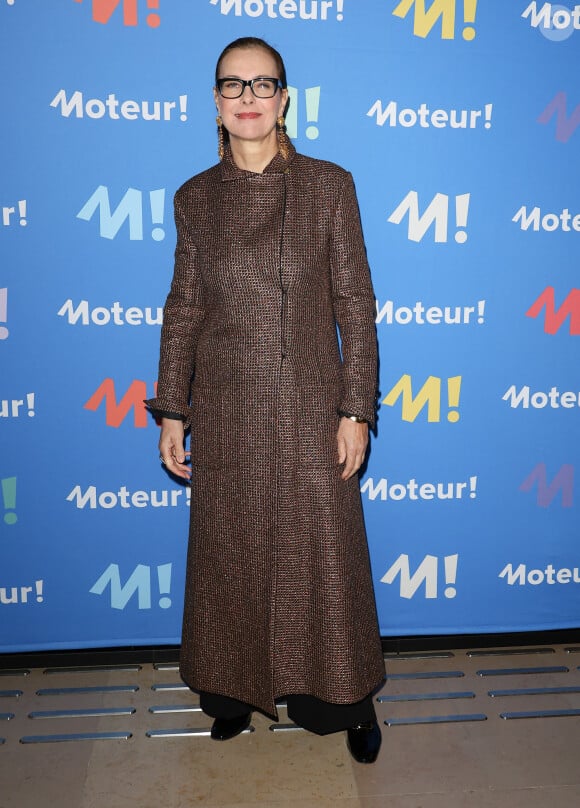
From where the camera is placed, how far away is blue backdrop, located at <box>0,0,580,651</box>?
2516 mm

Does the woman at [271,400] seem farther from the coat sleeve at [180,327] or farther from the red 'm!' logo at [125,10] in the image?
the red 'm!' logo at [125,10]

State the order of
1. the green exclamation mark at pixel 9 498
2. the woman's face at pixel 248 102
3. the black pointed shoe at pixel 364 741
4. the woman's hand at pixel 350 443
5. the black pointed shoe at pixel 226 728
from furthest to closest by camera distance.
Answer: the green exclamation mark at pixel 9 498 < the black pointed shoe at pixel 226 728 < the black pointed shoe at pixel 364 741 < the woman's hand at pixel 350 443 < the woman's face at pixel 248 102

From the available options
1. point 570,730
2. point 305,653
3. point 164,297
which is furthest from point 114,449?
point 570,730

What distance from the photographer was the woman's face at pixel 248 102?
2.12 meters

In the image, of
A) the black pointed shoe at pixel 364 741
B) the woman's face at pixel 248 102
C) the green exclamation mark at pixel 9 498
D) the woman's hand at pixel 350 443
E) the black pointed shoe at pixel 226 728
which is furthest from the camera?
the green exclamation mark at pixel 9 498

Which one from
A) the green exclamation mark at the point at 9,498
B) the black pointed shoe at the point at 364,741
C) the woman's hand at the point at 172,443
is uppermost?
the woman's hand at the point at 172,443

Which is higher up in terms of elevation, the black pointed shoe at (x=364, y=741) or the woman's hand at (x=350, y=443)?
the woman's hand at (x=350, y=443)

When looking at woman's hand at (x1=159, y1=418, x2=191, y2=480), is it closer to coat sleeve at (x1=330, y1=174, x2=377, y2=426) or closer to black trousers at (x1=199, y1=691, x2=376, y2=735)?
coat sleeve at (x1=330, y1=174, x2=377, y2=426)

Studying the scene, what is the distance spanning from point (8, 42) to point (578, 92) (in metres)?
1.64

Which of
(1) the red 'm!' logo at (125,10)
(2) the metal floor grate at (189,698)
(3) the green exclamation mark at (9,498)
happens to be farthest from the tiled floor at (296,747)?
(1) the red 'm!' logo at (125,10)

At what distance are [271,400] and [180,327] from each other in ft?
1.09

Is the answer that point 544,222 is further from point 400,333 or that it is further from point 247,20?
point 247,20

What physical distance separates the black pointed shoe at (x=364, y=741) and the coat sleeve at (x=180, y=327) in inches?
38.0

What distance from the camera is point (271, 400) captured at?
221 cm
